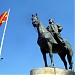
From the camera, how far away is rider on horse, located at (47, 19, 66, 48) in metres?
20.5

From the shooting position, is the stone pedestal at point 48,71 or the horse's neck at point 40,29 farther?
the horse's neck at point 40,29

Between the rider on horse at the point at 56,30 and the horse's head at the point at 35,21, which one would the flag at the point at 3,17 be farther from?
the horse's head at the point at 35,21

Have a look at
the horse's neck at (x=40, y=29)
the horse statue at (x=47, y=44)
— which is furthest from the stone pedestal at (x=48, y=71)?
the horse's neck at (x=40, y=29)

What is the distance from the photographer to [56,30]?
2080 centimetres

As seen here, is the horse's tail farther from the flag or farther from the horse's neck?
the flag

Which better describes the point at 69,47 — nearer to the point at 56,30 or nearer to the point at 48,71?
the point at 56,30

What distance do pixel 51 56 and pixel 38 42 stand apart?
1238 millimetres

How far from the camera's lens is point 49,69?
19.1 metres

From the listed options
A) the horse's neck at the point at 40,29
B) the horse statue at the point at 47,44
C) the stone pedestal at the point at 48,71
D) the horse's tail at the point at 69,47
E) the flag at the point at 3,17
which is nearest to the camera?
the stone pedestal at the point at 48,71

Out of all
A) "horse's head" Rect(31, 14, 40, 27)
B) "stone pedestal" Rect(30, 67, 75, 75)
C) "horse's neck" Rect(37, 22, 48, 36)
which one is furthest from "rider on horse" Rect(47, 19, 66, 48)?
"stone pedestal" Rect(30, 67, 75, 75)

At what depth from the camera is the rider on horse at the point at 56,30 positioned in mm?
20531

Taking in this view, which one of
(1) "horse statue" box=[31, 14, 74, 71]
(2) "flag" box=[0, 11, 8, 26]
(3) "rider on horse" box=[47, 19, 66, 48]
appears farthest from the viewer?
(2) "flag" box=[0, 11, 8, 26]

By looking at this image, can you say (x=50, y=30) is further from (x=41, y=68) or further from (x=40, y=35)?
(x=41, y=68)

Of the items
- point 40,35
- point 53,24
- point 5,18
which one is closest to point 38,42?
point 40,35
